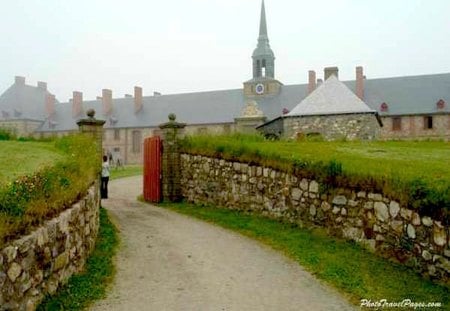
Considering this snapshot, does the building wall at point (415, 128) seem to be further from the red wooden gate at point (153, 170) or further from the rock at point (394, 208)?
the rock at point (394, 208)

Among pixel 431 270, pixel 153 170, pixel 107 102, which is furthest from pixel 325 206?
pixel 107 102

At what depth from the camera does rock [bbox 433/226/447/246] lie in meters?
6.15

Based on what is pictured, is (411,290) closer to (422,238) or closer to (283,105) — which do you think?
(422,238)

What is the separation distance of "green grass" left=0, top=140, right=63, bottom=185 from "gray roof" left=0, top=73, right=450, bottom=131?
42.1 metres

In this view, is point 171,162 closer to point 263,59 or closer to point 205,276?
point 205,276

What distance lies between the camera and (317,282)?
659 centimetres

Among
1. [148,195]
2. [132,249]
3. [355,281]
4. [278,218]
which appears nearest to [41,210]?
[132,249]

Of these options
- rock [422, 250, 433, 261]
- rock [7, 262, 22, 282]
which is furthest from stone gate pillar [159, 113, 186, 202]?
rock [7, 262, 22, 282]

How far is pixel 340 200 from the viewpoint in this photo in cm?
865

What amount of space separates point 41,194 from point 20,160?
9.28ft

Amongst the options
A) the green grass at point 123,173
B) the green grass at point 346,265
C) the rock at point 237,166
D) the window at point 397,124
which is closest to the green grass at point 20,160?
the green grass at point 346,265

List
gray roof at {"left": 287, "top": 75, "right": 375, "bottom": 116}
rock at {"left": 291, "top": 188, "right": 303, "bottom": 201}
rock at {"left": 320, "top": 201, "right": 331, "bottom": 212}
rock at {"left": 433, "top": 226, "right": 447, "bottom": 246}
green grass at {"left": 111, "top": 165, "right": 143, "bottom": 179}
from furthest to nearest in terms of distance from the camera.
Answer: green grass at {"left": 111, "top": 165, "right": 143, "bottom": 179}, gray roof at {"left": 287, "top": 75, "right": 375, "bottom": 116}, rock at {"left": 291, "top": 188, "right": 303, "bottom": 201}, rock at {"left": 320, "top": 201, "right": 331, "bottom": 212}, rock at {"left": 433, "top": 226, "right": 447, "bottom": 246}

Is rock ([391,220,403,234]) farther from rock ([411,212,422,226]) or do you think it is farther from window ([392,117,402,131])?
window ([392,117,402,131])

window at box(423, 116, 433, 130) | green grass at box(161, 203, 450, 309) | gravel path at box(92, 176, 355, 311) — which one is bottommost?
gravel path at box(92, 176, 355, 311)
